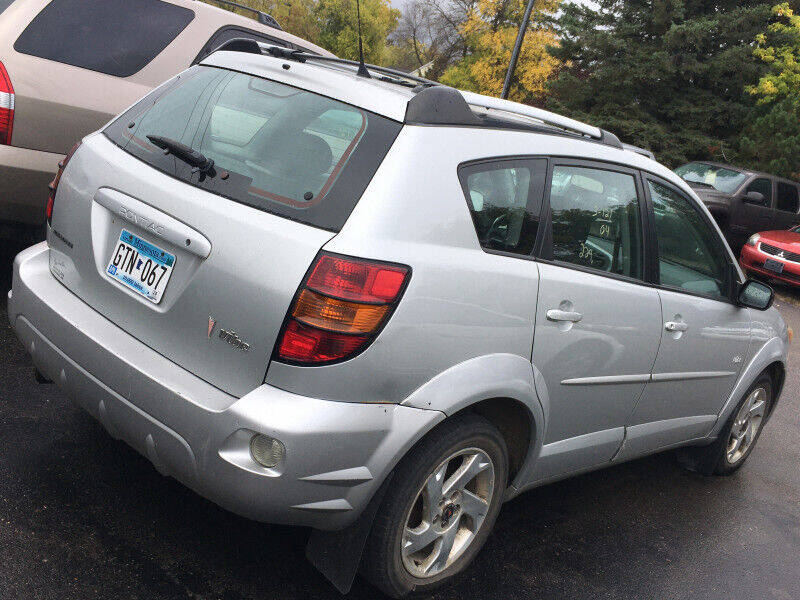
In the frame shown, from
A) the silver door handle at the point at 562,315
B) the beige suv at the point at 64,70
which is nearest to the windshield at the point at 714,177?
the beige suv at the point at 64,70

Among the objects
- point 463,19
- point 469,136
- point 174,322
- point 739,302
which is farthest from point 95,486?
point 463,19

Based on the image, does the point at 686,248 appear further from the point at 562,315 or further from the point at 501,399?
the point at 501,399

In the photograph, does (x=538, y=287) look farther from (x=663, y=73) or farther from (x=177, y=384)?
(x=663, y=73)

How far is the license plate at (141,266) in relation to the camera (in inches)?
105

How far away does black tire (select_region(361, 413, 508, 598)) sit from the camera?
268 centimetres

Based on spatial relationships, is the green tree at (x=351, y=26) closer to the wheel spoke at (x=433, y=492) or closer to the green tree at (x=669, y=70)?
the green tree at (x=669, y=70)

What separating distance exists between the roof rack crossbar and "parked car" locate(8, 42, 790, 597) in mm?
18

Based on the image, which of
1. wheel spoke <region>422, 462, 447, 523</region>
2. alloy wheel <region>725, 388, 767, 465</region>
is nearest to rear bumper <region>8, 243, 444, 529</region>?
wheel spoke <region>422, 462, 447, 523</region>

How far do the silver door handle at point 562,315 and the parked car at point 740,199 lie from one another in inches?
494

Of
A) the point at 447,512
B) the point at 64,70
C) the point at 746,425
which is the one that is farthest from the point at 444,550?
the point at 64,70

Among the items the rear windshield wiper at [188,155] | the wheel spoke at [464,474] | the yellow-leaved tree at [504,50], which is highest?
the rear windshield wiper at [188,155]

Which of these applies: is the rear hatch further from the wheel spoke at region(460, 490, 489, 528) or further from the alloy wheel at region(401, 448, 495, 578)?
the wheel spoke at region(460, 490, 489, 528)

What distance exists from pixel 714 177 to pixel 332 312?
14768 mm

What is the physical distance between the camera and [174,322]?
2.63 meters
